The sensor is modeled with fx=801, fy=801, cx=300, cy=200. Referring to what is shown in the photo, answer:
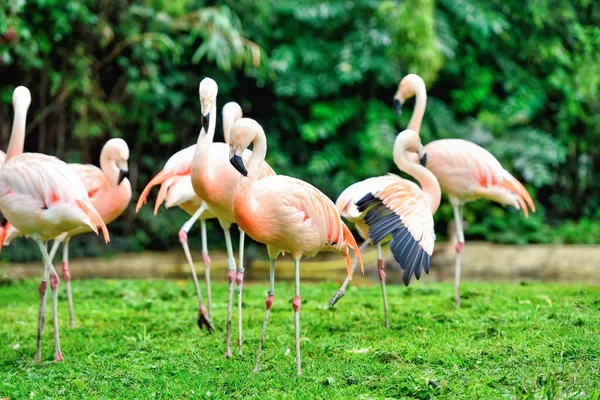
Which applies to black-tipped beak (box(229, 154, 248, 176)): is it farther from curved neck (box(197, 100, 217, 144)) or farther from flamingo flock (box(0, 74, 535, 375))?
curved neck (box(197, 100, 217, 144))

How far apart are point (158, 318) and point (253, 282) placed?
3634 mm

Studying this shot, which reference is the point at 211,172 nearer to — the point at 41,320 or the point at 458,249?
the point at 41,320

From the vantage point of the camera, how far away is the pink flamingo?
485 cm

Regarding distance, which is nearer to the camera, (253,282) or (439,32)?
(253,282)

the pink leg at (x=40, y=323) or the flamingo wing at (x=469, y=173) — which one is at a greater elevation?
the flamingo wing at (x=469, y=173)

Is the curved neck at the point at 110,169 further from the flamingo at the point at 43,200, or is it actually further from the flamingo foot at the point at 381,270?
the flamingo foot at the point at 381,270

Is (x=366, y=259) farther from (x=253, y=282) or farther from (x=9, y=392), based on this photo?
(x=9, y=392)

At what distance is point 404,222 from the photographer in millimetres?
5055

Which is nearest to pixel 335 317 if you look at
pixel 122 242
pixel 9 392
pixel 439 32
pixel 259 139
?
pixel 259 139

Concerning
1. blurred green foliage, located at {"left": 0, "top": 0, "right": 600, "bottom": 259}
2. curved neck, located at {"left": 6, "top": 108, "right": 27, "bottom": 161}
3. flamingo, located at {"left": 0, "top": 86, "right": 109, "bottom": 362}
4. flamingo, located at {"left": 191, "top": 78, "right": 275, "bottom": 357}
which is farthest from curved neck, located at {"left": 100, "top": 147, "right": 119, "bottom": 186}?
blurred green foliage, located at {"left": 0, "top": 0, "right": 600, "bottom": 259}

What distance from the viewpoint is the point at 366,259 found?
11094 mm

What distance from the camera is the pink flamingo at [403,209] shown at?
485cm

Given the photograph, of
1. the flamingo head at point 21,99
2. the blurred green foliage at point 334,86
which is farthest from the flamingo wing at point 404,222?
the blurred green foliage at point 334,86

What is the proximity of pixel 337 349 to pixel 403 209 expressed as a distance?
1.00 meters
